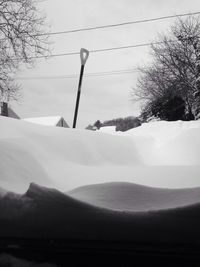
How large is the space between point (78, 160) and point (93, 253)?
11.9ft

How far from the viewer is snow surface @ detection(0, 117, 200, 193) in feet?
11.4

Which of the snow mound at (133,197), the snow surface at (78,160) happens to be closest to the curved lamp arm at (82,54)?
the snow surface at (78,160)

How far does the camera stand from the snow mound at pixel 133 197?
1627mm

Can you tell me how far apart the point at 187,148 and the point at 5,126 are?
12.5ft

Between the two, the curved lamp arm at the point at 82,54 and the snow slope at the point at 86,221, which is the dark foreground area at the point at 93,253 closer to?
the snow slope at the point at 86,221

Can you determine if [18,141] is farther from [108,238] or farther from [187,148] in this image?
[187,148]

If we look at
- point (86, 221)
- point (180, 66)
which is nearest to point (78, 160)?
point (86, 221)

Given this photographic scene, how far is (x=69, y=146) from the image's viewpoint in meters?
5.21

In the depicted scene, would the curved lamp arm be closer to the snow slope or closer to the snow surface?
the snow surface

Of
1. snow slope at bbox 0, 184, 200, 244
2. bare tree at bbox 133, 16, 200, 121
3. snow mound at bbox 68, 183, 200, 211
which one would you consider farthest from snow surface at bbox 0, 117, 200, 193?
A: bare tree at bbox 133, 16, 200, 121

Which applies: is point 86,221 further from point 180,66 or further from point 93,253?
point 180,66

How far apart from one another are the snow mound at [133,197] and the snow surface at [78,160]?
836 mm

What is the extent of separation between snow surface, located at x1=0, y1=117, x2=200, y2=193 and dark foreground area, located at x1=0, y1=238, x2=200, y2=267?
1.09 metres

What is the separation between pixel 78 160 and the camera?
4.99 metres
